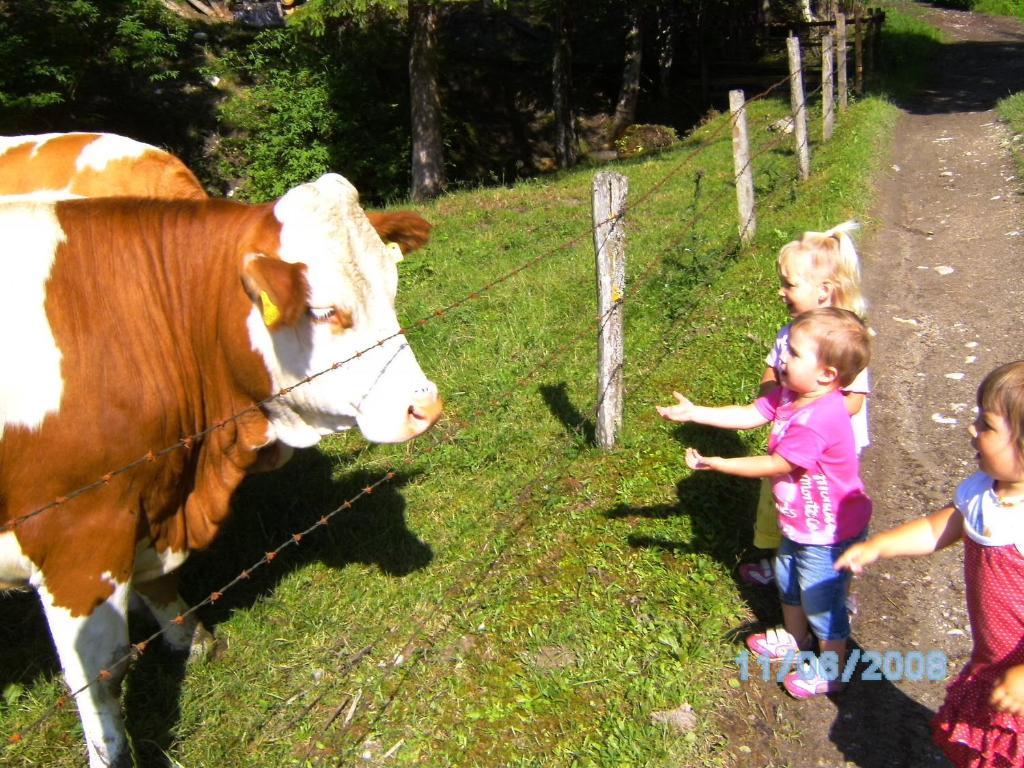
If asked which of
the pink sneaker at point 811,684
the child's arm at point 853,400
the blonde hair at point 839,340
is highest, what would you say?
the blonde hair at point 839,340

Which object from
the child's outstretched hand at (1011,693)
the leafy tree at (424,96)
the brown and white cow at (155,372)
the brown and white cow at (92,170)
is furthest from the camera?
the leafy tree at (424,96)

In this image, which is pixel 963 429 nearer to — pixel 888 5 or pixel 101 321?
pixel 101 321

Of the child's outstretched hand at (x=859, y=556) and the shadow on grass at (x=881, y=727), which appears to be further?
the shadow on grass at (x=881, y=727)

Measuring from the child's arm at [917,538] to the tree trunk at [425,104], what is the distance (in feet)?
42.0

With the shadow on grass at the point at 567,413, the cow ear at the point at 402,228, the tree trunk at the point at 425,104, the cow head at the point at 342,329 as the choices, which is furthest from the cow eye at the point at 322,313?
the tree trunk at the point at 425,104

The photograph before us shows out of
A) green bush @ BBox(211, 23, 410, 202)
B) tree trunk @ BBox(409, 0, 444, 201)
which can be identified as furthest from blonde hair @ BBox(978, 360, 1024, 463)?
green bush @ BBox(211, 23, 410, 202)

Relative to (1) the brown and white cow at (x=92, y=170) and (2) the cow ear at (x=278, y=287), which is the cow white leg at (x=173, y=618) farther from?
(1) the brown and white cow at (x=92, y=170)

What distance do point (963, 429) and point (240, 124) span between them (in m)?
16.9

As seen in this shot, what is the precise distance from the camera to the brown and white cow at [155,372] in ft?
8.51

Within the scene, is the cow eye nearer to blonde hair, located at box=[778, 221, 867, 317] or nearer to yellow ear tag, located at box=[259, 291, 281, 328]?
yellow ear tag, located at box=[259, 291, 281, 328]

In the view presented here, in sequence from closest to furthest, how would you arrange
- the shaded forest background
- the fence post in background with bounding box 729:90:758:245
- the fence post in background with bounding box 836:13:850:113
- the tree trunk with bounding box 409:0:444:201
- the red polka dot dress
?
1. the red polka dot dress
2. the fence post in background with bounding box 729:90:758:245
3. the fence post in background with bounding box 836:13:850:113
4. the tree trunk with bounding box 409:0:444:201
5. the shaded forest background

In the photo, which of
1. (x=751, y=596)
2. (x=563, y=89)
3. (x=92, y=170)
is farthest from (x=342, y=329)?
(x=563, y=89)
